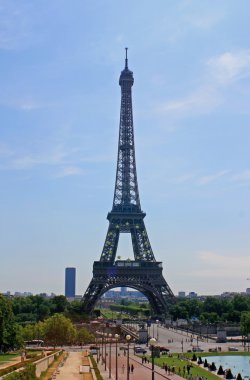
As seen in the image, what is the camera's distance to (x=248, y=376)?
56.0 meters

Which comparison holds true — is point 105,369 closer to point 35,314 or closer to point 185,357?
point 185,357

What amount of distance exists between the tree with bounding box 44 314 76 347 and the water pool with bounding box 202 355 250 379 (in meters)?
27.3

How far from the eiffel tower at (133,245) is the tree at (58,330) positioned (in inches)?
1394

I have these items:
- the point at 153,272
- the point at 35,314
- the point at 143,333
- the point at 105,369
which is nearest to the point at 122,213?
the point at 153,272

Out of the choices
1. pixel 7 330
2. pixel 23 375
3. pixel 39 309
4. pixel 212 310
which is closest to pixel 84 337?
pixel 7 330

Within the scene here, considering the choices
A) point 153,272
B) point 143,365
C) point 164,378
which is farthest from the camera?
point 153,272

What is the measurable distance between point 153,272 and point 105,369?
7709 cm

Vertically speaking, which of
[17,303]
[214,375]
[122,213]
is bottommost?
[214,375]

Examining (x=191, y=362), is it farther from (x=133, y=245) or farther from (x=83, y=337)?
(x=133, y=245)

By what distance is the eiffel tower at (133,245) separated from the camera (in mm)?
134625

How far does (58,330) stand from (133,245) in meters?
47.7

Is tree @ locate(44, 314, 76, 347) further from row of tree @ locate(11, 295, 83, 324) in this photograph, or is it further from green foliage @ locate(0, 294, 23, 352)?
row of tree @ locate(11, 295, 83, 324)

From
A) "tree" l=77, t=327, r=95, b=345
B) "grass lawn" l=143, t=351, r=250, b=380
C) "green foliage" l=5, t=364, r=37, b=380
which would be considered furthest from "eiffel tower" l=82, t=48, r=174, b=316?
"green foliage" l=5, t=364, r=37, b=380

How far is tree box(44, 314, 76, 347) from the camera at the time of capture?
95125mm
